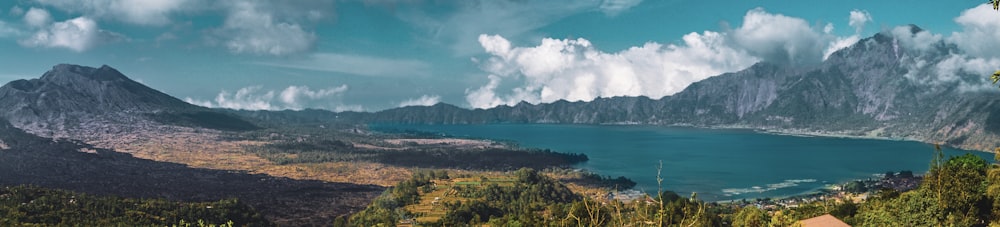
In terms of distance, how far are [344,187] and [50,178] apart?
59886 millimetres

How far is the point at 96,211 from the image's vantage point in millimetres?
68375

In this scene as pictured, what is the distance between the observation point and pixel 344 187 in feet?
424

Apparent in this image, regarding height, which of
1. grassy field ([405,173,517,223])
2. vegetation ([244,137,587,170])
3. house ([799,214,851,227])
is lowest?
grassy field ([405,173,517,223])

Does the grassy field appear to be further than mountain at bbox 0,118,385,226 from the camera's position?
No

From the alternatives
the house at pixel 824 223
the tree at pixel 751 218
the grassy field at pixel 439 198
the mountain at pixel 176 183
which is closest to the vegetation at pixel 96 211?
the mountain at pixel 176 183

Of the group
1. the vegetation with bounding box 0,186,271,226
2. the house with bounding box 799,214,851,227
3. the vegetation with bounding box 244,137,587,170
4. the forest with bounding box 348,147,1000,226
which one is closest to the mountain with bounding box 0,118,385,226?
Answer: the forest with bounding box 348,147,1000,226

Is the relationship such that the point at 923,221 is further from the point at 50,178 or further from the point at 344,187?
the point at 50,178

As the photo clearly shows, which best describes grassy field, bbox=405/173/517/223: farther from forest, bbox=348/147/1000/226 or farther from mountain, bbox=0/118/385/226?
mountain, bbox=0/118/385/226

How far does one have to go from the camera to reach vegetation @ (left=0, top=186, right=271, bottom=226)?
6234 cm

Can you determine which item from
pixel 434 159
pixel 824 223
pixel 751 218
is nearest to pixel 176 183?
pixel 434 159

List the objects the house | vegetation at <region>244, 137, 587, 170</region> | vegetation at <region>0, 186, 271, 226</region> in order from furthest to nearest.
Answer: vegetation at <region>244, 137, 587, 170</region>
vegetation at <region>0, 186, 271, 226</region>
the house

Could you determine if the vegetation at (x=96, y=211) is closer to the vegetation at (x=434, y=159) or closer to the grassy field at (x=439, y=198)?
the grassy field at (x=439, y=198)

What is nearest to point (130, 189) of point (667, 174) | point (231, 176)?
point (231, 176)

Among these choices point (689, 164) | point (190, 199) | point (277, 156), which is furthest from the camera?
point (277, 156)
